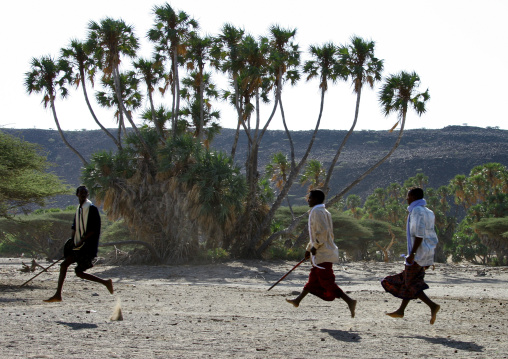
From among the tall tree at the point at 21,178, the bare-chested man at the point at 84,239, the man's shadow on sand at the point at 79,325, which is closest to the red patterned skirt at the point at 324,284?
the man's shadow on sand at the point at 79,325

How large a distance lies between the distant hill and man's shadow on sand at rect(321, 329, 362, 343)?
304ft

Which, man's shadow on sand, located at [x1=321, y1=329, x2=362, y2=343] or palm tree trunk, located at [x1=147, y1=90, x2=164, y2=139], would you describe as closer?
man's shadow on sand, located at [x1=321, y1=329, x2=362, y2=343]

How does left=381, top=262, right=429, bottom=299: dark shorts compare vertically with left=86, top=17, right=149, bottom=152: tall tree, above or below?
below

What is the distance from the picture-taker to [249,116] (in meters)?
28.9

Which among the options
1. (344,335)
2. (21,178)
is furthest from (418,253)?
(21,178)

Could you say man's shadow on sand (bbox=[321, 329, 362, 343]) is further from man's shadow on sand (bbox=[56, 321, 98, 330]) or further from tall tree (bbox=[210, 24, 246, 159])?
tall tree (bbox=[210, 24, 246, 159])

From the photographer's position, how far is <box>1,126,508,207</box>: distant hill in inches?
4117

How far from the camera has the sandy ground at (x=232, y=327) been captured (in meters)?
5.51

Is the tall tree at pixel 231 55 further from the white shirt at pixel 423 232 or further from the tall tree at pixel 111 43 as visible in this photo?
the white shirt at pixel 423 232

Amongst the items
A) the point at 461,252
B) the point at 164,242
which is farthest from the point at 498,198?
the point at 164,242

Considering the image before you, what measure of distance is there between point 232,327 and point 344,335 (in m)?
1.38

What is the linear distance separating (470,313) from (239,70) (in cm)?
1974

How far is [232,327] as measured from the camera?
7.00 meters

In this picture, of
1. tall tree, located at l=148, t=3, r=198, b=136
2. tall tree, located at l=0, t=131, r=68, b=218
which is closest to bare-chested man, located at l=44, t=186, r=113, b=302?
tall tree, located at l=0, t=131, r=68, b=218
